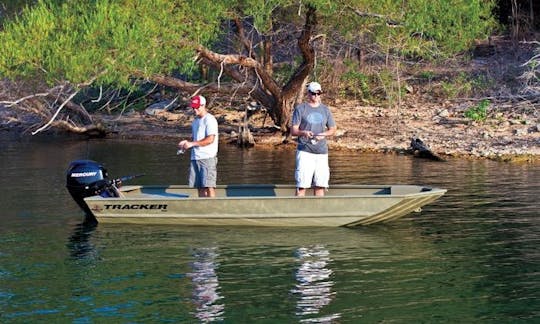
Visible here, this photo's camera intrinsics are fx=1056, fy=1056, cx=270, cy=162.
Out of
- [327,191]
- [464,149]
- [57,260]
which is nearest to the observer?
[57,260]

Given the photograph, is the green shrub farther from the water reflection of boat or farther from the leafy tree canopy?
the water reflection of boat

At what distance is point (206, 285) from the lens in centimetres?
1106

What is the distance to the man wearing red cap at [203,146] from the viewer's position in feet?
45.6

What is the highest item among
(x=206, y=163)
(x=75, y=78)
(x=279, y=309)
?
(x=75, y=78)

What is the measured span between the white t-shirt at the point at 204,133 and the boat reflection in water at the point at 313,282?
2.01 metres

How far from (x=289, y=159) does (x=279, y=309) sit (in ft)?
43.5

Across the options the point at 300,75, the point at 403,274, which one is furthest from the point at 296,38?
the point at 403,274

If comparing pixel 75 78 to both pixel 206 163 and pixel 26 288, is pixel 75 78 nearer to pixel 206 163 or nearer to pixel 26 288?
pixel 206 163

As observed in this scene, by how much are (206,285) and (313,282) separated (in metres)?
1.13

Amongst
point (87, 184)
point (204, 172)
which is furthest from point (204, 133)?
point (87, 184)

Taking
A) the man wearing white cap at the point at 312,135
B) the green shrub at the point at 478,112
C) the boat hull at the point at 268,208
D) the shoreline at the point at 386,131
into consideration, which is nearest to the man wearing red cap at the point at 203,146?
the boat hull at the point at 268,208

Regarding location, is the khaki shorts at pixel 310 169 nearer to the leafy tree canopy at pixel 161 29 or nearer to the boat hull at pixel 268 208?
the boat hull at pixel 268 208

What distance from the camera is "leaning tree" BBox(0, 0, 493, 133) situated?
849 inches

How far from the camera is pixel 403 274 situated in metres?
11.5
